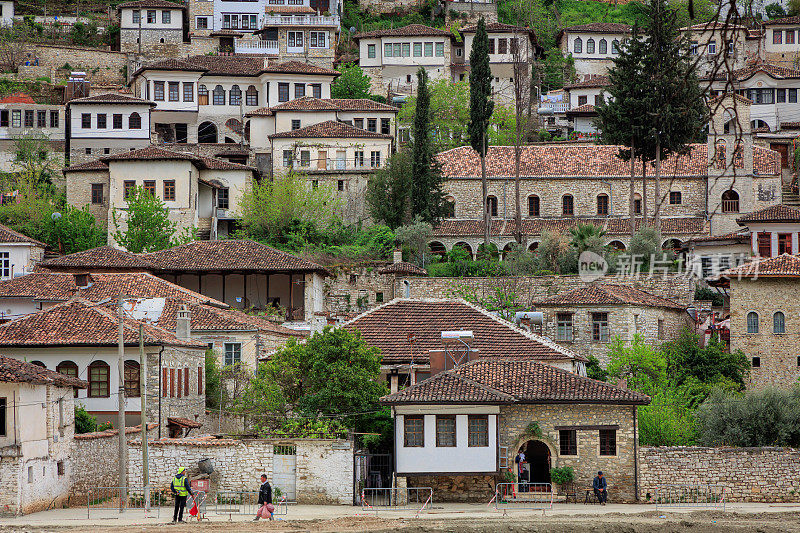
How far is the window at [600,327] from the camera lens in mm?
42531

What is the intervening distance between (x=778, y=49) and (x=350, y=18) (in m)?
33.7

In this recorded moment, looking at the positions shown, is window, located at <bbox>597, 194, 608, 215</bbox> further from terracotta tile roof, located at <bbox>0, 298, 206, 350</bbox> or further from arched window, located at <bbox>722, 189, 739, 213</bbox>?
terracotta tile roof, located at <bbox>0, 298, 206, 350</bbox>

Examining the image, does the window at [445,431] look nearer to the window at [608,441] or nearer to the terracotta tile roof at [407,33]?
the window at [608,441]

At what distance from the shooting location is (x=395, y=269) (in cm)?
5003

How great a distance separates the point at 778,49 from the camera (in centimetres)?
8594

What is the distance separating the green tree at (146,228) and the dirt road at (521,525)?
30928 mm

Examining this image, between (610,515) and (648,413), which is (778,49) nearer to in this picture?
(648,413)

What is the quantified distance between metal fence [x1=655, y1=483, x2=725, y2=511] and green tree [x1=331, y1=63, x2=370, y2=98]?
49.6 meters

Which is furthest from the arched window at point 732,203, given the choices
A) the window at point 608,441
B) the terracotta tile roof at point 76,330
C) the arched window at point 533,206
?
the terracotta tile roof at point 76,330

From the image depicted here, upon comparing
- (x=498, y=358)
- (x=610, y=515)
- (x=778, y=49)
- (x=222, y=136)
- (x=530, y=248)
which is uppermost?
(x=778, y=49)

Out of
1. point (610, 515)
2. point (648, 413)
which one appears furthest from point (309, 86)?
point (610, 515)

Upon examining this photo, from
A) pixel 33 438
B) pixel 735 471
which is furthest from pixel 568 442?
pixel 33 438

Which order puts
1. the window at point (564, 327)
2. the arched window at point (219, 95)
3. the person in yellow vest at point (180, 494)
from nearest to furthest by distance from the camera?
the person in yellow vest at point (180, 494), the window at point (564, 327), the arched window at point (219, 95)

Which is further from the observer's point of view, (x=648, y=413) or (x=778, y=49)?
(x=778, y=49)
